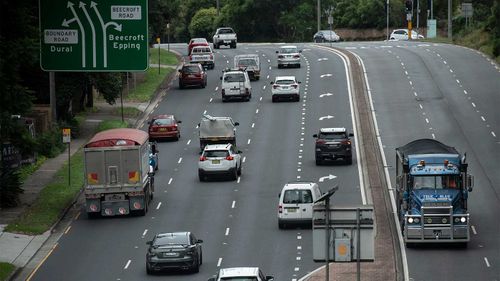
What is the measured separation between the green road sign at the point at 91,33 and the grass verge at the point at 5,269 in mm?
9692

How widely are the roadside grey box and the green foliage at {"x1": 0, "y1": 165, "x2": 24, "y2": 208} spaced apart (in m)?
25.5

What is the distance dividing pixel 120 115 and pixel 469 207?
3125cm

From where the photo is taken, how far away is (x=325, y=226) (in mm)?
31203

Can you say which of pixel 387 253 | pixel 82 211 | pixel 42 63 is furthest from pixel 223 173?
pixel 42 63

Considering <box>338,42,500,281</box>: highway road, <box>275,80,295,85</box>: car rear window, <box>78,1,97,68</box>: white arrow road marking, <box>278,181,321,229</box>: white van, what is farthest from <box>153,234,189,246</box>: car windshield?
<box>275,80,295,85</box>: car rear window

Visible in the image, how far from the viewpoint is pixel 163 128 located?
71.1 m

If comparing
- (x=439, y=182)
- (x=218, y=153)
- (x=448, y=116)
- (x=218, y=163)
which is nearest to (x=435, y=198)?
(x=439, y=182)

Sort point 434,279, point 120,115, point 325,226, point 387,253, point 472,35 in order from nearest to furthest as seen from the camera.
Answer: point 325,226 → point 434,279 → point 387,253 → point 120,115 → point 472,35

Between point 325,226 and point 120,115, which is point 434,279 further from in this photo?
point 120,115

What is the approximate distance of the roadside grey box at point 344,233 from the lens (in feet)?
102

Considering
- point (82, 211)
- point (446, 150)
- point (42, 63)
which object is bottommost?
point (82, 211)

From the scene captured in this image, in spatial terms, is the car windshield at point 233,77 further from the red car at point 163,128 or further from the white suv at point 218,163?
the white suv at point 218,163

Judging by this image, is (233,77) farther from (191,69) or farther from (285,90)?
(191,69)

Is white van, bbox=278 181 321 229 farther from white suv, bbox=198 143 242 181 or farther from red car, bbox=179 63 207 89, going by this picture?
red car, bbox=179 63 207 89
